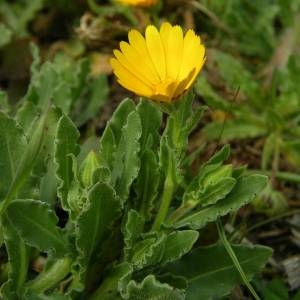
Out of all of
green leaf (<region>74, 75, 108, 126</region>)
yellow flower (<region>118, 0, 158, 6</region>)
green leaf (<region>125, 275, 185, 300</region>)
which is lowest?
green leaf (<region>74, 75, 108, 126</region>)

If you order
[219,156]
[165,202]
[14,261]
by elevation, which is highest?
[219,156]

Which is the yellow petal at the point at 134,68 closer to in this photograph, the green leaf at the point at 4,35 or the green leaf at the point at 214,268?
the green leaf at the point at 214,268

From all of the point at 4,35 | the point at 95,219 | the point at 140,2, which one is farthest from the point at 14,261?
the point at 4,35

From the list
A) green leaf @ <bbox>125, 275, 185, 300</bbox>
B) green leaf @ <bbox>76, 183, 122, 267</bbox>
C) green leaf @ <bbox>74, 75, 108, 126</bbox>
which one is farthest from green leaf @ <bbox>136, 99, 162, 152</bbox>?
green leaf @ <bbox>74, 75, 108, 126</bbox>

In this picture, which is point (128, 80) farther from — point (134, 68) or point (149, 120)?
point (149, 120)

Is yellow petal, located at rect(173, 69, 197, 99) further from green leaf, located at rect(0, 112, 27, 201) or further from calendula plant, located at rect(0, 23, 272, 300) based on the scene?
green leaf, located at rect(0, 112, 27, 201)
